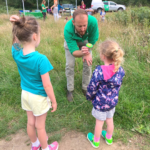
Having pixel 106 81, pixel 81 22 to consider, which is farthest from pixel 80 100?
pixel 81 22

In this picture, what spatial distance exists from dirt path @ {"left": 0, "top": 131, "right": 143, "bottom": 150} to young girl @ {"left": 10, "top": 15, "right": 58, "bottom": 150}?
0.50 meters

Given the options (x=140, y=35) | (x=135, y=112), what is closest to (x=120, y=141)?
(x=135, y=112)

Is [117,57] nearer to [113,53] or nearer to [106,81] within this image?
[113,53]

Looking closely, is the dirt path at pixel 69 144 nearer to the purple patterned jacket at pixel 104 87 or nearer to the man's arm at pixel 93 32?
the purple patterned jacket at pixel 104 87

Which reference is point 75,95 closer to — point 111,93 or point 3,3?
point 111,93

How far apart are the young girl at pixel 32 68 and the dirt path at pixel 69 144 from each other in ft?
1.65

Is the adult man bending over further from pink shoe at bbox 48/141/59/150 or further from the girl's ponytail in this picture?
pink shoe at bbox 48/141/59/150

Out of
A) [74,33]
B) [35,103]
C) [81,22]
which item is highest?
[81,22]

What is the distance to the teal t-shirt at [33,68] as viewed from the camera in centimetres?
136

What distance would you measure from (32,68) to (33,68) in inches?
0.4

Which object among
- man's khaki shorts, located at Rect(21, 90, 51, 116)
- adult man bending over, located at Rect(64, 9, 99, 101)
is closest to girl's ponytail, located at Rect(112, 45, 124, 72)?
adult man bending over, located at Rect(64, 9, 99, 101)

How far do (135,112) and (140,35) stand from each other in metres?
2.96

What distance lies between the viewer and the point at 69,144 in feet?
6.66

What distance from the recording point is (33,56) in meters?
1.36
